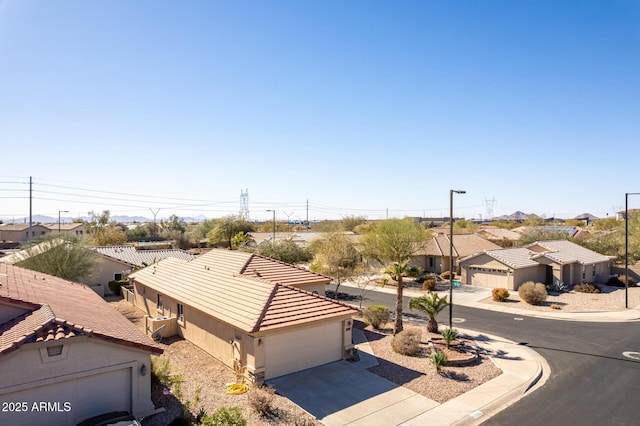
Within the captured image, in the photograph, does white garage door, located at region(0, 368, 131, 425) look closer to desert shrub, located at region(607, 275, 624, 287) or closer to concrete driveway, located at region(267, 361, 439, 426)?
concrete driveway, located at region(267, 361, 439, 426)

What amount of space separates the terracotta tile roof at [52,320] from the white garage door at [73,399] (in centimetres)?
129

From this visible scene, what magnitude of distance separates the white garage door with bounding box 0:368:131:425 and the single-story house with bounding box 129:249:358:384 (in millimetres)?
4616

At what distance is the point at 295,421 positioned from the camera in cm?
1207

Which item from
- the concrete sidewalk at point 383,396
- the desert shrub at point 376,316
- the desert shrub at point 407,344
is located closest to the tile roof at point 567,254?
the desert shrub at point 376,316

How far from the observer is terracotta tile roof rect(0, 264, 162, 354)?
10.8 metres

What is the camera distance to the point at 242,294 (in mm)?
18422

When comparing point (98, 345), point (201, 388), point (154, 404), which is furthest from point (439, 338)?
point (98, 345)

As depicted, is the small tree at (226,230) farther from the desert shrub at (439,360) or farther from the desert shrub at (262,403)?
the desert shrub at (262,403)

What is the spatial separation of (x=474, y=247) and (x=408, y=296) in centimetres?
1717

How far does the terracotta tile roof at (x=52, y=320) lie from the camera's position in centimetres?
1075

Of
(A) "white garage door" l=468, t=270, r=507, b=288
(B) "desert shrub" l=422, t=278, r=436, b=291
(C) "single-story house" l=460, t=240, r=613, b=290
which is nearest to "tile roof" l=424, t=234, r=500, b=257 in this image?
(C) "single-story house" l=460, t=240, r=613, b=290

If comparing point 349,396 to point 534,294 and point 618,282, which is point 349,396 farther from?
point 618,282

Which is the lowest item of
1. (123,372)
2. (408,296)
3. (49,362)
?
(408,296)

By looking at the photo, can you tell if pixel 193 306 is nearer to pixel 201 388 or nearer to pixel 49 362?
pixel 201 388
